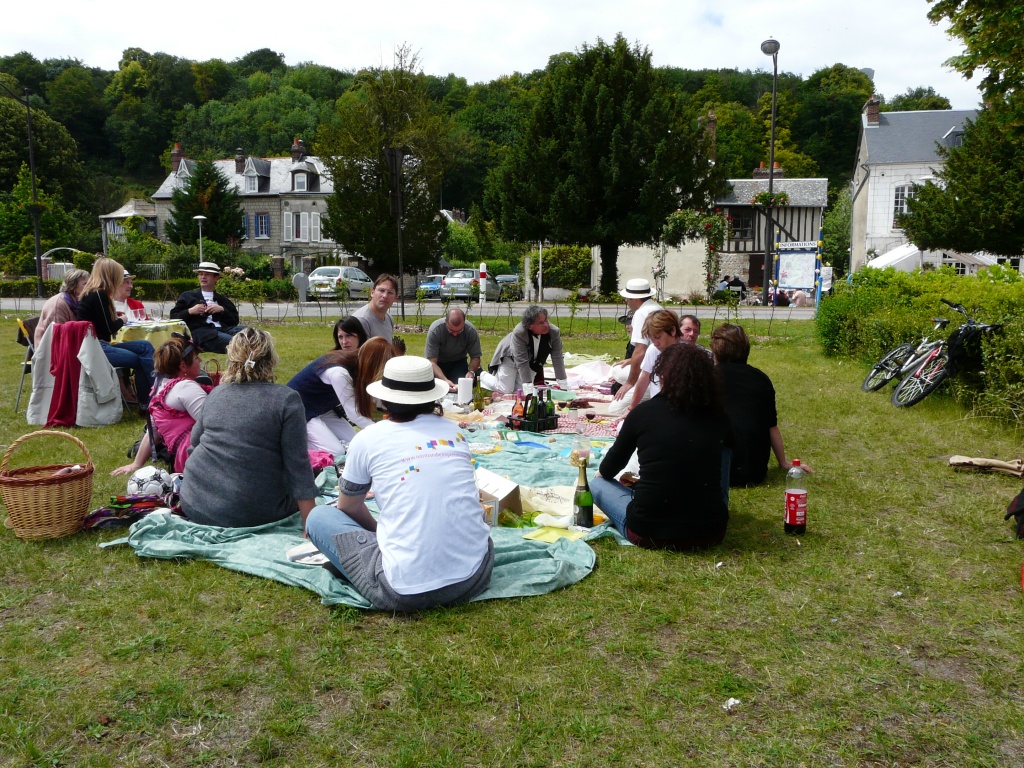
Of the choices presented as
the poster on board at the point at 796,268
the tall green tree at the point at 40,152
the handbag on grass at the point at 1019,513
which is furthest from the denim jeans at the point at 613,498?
the tall green tree at the point at 40,152

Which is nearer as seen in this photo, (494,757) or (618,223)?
(494,757)

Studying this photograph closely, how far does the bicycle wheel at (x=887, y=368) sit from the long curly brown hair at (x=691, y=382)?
6.77m

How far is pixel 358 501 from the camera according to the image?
419 cm

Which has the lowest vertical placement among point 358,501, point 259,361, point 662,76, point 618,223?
point 358,501

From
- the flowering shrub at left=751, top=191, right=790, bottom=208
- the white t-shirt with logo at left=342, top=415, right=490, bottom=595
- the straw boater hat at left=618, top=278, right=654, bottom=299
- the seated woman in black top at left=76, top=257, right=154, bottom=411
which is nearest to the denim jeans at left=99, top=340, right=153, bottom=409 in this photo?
the seated woman in black top at left=76, top=257, right=154, bottom=411

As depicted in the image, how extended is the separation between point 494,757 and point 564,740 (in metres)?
0.28

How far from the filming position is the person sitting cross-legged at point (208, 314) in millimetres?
9938

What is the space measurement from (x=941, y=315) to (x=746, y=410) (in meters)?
6.46

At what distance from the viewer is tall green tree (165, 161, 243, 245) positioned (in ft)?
151

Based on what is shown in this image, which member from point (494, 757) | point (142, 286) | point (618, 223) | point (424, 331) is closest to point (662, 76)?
point (618, 223)

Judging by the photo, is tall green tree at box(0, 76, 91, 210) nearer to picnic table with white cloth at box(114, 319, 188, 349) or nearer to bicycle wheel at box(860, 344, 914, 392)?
picnic table with white cloth at box(114, 319, 188, 349)

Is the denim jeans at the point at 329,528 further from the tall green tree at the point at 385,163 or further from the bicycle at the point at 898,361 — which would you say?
the tall green tree at the point at 385,163

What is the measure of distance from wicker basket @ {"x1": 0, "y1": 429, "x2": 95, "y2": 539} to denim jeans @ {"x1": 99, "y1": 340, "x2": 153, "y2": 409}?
159 inches

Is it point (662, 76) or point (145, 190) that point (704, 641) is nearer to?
point (662, 76)
